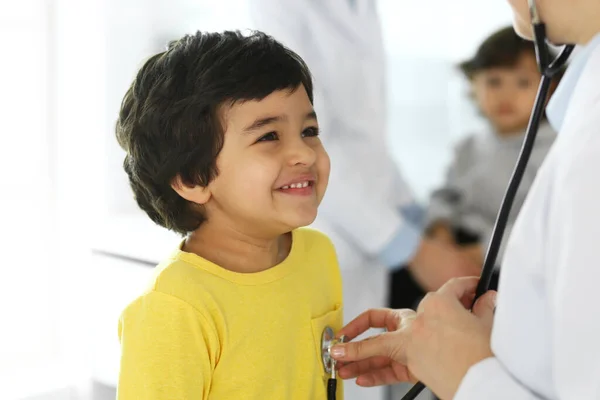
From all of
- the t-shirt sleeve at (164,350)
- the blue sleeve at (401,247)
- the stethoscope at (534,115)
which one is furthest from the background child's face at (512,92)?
the t-shirt sleeve at (164,350)

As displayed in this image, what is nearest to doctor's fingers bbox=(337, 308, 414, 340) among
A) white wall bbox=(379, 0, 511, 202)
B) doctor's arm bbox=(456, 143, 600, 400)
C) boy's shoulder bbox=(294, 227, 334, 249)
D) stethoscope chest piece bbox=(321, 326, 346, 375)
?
stethoscope chest piece bbox=(321, 326, 346, 375)

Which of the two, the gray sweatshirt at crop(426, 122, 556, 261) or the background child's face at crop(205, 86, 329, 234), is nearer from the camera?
the background child's face at crop(205, 86, 329, 234)

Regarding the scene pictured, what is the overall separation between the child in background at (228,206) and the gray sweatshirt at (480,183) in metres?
1.93

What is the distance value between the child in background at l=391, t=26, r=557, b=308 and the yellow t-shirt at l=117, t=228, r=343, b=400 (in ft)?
6.25

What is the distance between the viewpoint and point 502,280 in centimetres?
78

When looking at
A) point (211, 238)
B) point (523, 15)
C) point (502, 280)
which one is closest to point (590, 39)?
point (523, 15)

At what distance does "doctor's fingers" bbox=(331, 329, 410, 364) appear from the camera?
3.71 ft

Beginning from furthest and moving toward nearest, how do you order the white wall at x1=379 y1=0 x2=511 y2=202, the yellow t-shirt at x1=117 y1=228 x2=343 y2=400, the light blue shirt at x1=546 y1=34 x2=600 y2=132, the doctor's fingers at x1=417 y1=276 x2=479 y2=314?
the white wall at x1=379 y1=0 x2=511 y2=202, the yellow t-shirt at x1=117 y1=228 x2=343 y2=400, the doctor's fingers at x1=417 y1=276 x2=479 y2=314, the light blue shirt at x1=546 y1=34 x2=600 y2=132

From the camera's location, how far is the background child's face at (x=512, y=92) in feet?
10.4

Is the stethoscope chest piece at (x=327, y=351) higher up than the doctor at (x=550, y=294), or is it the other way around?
the doctor at (x=550, y=294)

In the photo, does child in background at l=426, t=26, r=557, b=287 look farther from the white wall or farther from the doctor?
the doctor

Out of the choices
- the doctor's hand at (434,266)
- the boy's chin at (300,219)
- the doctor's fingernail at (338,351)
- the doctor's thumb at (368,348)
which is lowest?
the doctor's hand at (434,266)

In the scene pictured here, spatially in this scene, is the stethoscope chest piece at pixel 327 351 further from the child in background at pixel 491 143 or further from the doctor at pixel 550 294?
the child in background at pixel 491 143

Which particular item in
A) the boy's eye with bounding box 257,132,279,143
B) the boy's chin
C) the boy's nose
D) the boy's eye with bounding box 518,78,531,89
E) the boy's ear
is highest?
the boy's eye with bounding box 518,78,531,89
